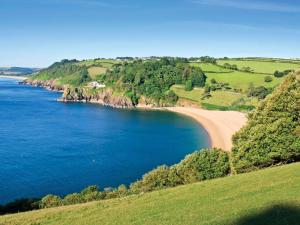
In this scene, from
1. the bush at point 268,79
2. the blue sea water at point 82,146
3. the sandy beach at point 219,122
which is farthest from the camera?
the bush at point 268,79

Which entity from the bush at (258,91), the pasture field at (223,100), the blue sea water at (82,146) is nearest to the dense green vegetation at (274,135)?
the blue sea water at (82,146)

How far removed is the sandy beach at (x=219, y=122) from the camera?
113963 mm

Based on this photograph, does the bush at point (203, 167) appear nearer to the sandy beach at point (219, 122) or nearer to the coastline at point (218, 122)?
the coastline at point (218, 122)

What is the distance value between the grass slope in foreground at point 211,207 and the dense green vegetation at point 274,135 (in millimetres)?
12562

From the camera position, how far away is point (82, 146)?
345ft

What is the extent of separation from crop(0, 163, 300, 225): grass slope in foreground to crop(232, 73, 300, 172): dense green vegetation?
1256 cm

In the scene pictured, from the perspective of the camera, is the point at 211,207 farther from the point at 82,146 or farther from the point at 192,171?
the point at 82,146

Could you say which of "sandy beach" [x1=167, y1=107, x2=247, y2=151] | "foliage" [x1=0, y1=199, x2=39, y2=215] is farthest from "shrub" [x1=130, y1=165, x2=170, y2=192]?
"sandy beach" [x1=167, y1=107, x2=247, y2=151]

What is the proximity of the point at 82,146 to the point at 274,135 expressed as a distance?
67.0 m

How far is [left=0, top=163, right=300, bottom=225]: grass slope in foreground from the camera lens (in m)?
20.6

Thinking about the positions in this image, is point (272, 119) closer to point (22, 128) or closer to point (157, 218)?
point (157, 218)

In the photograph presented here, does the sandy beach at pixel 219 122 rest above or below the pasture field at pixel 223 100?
below

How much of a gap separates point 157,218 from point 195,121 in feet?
429

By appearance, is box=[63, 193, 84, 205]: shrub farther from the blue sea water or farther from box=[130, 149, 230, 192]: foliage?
the blue sea water
